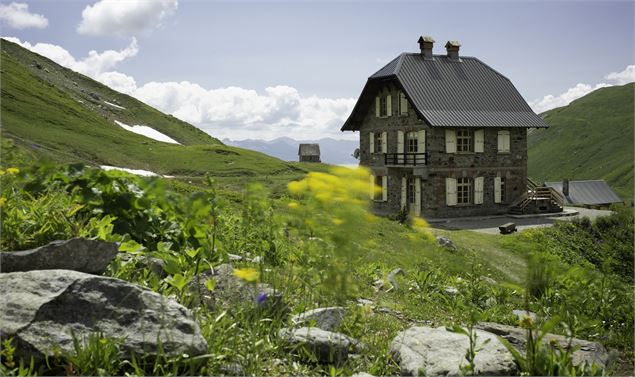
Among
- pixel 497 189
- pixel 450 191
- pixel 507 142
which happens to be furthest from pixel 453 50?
pixel 450 191

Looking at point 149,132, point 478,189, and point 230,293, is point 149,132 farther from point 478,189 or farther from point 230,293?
point 230,293

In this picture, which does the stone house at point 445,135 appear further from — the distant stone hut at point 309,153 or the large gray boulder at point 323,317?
the distant stone hut at point 309,153

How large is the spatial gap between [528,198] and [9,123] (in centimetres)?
4855

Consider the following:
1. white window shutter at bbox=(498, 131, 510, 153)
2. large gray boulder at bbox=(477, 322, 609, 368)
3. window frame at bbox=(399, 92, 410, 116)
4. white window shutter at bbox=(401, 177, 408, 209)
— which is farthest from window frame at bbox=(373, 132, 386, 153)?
large gray boulder at bbox=(477, 322, 609, 368)

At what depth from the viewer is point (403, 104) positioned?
32938 millimetres

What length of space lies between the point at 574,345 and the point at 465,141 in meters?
28.7

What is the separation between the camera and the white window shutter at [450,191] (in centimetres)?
3158

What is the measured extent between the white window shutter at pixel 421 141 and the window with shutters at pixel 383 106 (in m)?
3.62

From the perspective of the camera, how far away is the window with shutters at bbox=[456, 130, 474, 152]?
106ft

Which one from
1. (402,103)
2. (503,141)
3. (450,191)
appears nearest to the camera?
(450,191)

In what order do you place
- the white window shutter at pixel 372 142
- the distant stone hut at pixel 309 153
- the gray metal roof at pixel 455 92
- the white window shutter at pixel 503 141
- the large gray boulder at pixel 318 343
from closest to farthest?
the large gray boulder at pixel 318 343 < the gray metal roof at pixel 455 92 < the white window shutter at pixel 503 141 < the white window shutter at pixel 372 142 < the distant stone hut at pixel 309 153

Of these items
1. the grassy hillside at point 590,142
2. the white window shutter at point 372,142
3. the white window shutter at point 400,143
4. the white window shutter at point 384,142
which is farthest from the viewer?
the grassy hillside at point 590,142

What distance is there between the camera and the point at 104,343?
3.39 metres

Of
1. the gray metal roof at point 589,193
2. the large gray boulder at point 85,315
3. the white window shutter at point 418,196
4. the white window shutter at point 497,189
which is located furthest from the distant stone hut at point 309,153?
the large gray boulder at point 85,315
